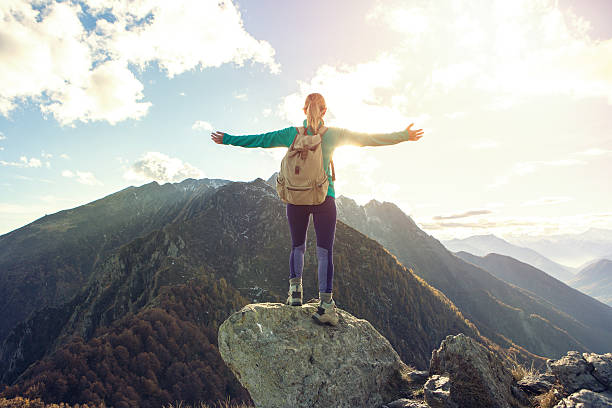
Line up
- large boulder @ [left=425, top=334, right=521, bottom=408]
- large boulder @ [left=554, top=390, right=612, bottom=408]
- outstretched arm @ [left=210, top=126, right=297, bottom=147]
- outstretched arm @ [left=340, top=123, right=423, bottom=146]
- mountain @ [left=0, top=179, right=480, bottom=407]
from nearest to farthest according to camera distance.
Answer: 1. large boulder @ [left=554, top=390, right=612, bottom=408]
2. large boulder @ [left=425, top=334, right=521, bottom=408]
3. outstretched arm @ [left=340, top=123, right=423, bottom=146]
4. outstretched arm @ [left=210, top=126, right=297, bottom=147]
5. mountain @ [left=0, top=179, right=480, bottom=407]

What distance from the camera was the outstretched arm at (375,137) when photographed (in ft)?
20.1

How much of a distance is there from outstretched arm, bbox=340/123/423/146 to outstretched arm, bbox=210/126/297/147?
1.20 m

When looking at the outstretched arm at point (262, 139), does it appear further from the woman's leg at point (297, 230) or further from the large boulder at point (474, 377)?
the large boulder at point (474, 377)

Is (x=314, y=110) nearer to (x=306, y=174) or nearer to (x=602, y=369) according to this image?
(x=306, y=174)

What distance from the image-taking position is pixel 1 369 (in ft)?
391

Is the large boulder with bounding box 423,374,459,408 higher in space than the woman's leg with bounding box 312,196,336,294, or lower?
lower

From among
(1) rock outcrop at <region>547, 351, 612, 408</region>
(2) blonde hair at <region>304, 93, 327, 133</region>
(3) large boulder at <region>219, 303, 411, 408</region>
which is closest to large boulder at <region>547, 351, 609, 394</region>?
(1) rock outcrop at <region>547, 351, 612, 408</region>

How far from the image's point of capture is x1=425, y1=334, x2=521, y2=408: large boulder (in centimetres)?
502

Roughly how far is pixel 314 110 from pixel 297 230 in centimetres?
274

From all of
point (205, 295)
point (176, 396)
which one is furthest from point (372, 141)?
point (205, 295)

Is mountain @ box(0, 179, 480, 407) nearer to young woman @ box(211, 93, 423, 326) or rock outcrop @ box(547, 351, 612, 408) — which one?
young woman @ box(211, 93, 423, 326)

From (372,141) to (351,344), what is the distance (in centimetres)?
505

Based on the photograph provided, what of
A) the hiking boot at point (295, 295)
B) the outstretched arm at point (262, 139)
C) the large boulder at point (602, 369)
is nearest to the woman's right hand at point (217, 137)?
the outstretched arm at point (262, 139)

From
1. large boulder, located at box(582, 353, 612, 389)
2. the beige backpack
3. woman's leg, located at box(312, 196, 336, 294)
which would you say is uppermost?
the beige backpack
